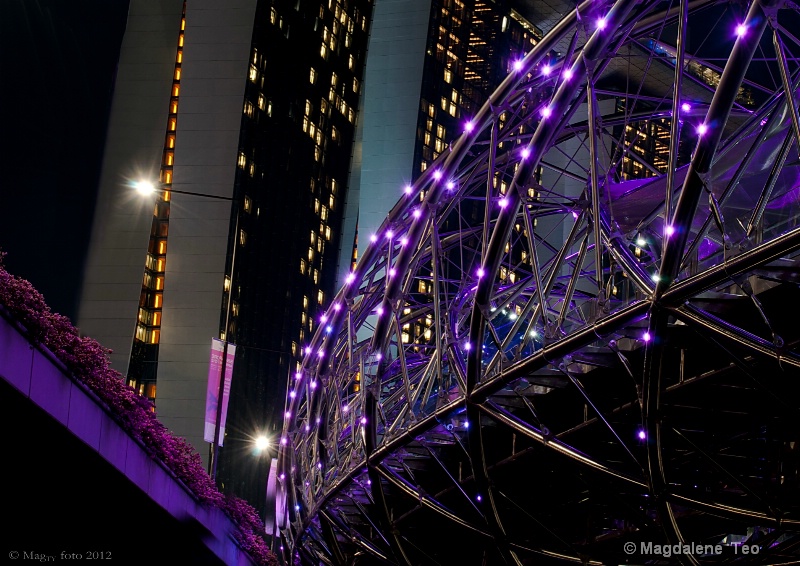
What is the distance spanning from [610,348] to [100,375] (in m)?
14.5

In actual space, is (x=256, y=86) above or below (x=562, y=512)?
above

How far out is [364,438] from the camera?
33438 mm

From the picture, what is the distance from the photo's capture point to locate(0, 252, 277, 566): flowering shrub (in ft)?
81.2

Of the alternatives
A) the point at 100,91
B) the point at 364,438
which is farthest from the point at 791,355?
the point at 100,91

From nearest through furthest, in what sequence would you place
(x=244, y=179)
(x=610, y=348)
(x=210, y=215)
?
(x=610, y=348)
(x=210, y=215)
(x=244, y=179)

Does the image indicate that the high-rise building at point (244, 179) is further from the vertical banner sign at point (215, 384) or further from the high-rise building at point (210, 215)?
the vertical banner sign at point (215, 384)

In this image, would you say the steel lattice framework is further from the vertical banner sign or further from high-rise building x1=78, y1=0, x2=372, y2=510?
high-rise building x1=78, y1=0, x2=372, y2=510

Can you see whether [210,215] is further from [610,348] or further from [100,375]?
[610,348]

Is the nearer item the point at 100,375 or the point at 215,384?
the point at 100,375

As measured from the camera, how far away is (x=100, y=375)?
2955cm

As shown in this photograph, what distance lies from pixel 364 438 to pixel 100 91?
3402 centimetres

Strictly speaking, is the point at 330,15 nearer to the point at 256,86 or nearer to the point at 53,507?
the point at 256,86

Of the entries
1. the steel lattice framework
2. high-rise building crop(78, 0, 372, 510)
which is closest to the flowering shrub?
the steel lattice framework

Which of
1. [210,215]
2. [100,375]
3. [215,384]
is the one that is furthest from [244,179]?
[100,375]
